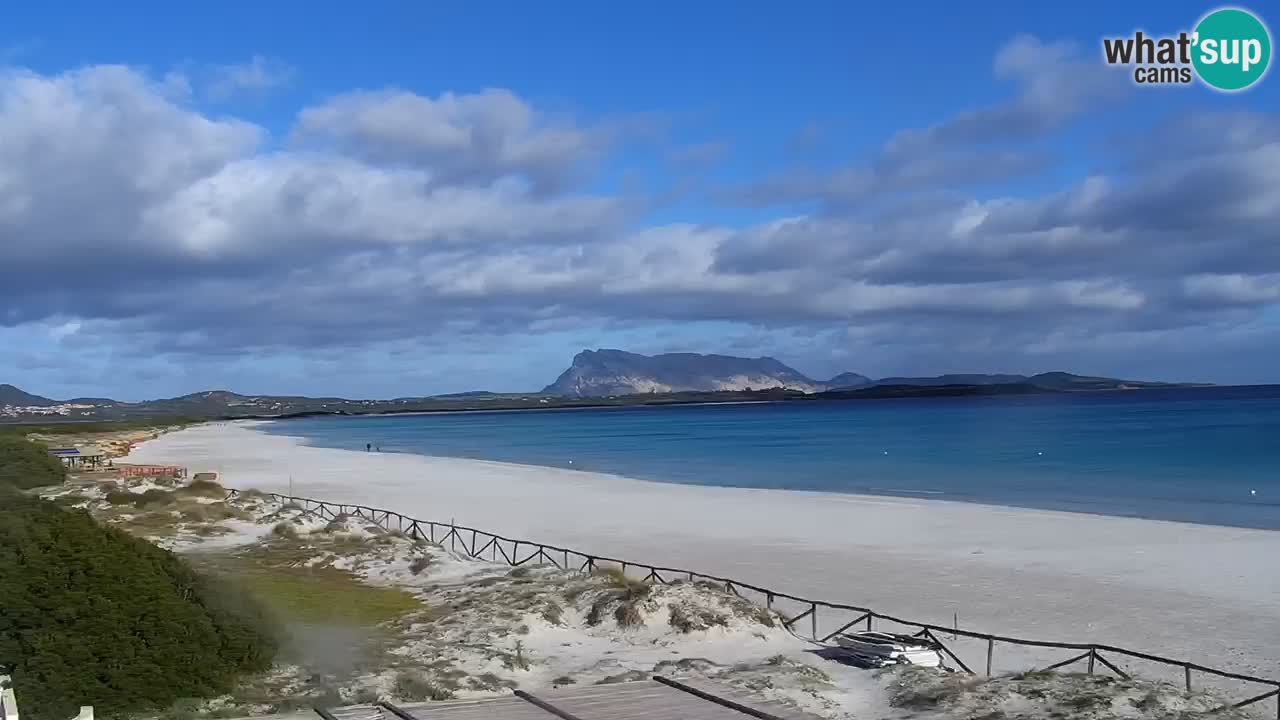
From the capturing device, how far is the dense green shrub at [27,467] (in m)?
41.5

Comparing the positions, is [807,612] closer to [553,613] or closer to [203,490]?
[553,613]

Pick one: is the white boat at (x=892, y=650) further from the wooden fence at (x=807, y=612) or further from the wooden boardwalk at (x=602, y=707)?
the wooden boardwalk at (x=602, y=707)

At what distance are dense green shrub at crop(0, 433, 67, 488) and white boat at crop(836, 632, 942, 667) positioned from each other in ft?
115

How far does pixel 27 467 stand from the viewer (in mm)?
44188

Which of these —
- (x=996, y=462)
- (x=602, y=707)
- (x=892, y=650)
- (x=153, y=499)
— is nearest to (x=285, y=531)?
(x=153, y=499)

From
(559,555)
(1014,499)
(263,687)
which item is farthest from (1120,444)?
(263,687)

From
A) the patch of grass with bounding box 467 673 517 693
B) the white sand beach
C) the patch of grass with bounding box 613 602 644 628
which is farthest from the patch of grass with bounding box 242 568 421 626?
the white sand beach

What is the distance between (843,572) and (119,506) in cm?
2515

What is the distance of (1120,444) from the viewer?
79.1 meters

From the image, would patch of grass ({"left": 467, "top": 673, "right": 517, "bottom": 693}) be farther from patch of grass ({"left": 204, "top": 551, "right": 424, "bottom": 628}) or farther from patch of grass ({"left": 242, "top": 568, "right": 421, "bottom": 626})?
patch of grass ({"left": 242, "top": 568, "right": 421, "bottom": 626})

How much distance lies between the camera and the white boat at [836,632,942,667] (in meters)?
14.9

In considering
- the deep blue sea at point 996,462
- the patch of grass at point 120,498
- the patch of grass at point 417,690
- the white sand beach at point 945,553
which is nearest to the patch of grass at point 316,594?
the patch of grass at point 417,690

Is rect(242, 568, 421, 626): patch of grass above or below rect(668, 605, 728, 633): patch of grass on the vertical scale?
below

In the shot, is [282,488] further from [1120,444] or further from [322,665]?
[1120,444]
